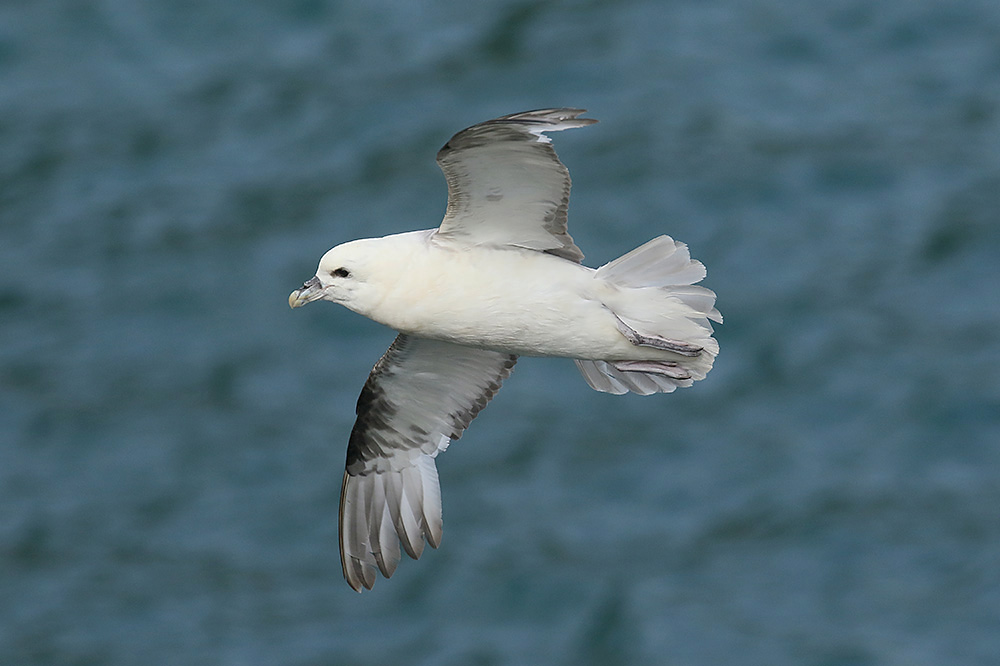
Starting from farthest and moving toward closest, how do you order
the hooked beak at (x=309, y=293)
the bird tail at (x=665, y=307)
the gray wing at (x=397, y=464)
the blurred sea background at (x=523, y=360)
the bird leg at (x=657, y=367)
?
the blurred sea background at (x=523, y=360), the gray wing at (x=397, y=464), the bird leg at (x=657, y=367), the bird tail at (x=665, y=307), the hooked beak at (x=309, y=293)

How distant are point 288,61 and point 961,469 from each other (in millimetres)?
7503

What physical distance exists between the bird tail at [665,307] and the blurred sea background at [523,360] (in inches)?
196

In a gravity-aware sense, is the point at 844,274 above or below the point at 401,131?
below

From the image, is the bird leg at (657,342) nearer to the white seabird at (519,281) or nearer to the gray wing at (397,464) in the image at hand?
the white seabird at (519,281)

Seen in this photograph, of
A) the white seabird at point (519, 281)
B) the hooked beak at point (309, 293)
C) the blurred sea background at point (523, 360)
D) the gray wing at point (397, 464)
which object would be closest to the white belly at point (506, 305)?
the white seabird at point (519, 281)

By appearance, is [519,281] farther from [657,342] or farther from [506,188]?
[657,342]

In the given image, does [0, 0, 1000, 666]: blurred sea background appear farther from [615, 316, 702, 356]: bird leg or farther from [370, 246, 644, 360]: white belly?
[370, 246, 644, 360]: white belly

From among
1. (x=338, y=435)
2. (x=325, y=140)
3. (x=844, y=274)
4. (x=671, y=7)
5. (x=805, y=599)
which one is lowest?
(x=805, y=599)

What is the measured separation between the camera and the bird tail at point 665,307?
7332 mm

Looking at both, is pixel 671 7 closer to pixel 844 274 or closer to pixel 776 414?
pixel 844 274

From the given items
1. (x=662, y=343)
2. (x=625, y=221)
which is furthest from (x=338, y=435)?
(x=662, y=343)

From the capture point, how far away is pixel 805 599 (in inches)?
480

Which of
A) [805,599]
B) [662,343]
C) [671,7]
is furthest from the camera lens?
[671,7]

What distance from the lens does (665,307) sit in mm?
7375
